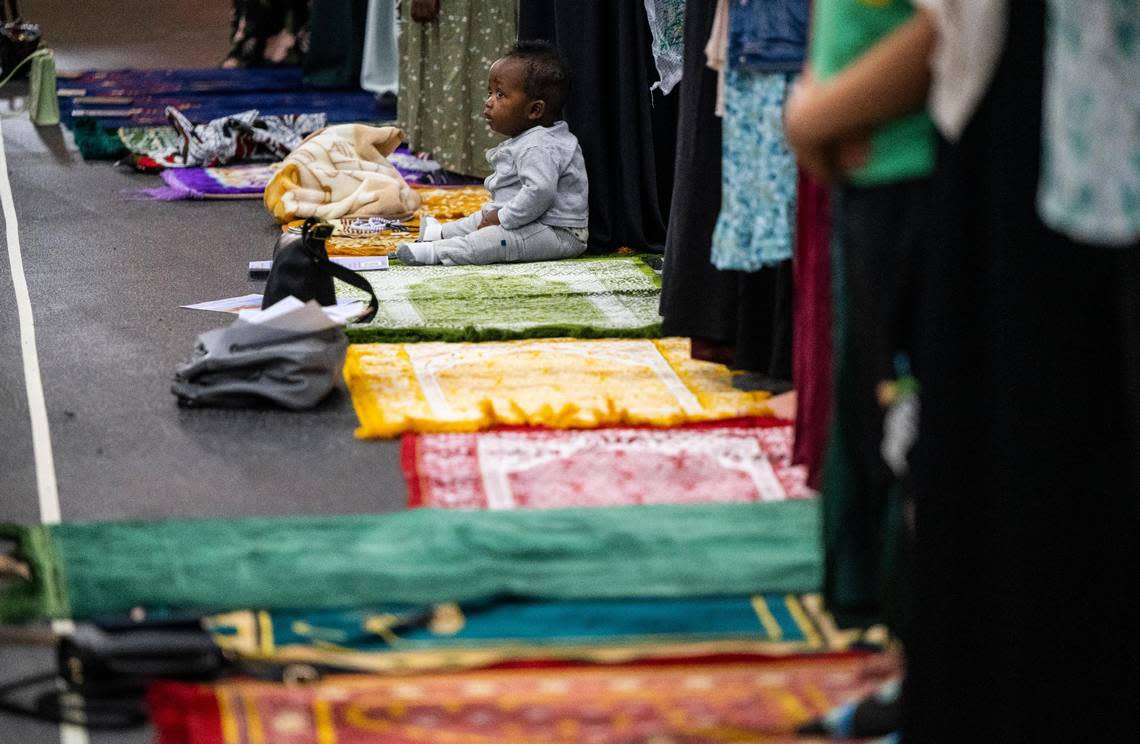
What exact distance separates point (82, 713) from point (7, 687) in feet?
0.45

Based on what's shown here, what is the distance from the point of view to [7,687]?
6.63 feet

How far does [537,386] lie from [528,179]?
1.27 m

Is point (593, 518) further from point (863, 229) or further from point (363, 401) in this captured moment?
point (863, 229)

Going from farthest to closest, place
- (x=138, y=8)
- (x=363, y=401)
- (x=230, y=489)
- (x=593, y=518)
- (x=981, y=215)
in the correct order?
1. (x=138, y=8)
2. (x=363, y=401)
3. (x=230, y=489)
4. (x=593, y=518)
5. (x=981, y=215)

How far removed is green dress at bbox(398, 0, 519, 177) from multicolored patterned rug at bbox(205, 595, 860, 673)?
3.81 meters

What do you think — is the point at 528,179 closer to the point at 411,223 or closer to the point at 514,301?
the point at 514,301

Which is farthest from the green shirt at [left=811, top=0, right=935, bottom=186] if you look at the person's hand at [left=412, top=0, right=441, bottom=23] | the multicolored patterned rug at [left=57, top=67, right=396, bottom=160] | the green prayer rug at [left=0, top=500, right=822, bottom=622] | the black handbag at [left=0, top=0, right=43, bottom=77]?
the black handbag at [left=0, top=0, right=43, bottom=77]

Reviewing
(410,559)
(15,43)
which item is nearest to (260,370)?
(410,559)

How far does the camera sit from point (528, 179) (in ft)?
14.6

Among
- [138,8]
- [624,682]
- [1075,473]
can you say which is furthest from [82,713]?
[138,8]

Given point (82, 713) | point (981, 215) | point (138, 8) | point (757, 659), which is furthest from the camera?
point (138, 8)

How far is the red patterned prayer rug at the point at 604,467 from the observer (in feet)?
8.84

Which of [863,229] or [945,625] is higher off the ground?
[863,229]

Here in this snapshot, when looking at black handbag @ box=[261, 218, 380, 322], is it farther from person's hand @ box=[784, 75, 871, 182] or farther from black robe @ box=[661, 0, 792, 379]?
person's hand @ box=[784, 75, 871, 182]
